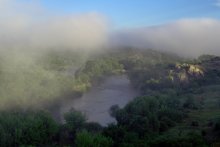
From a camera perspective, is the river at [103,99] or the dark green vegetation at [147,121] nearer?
the dark green vegetation at [147,121]

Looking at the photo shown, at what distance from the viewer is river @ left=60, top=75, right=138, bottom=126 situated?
61019mm

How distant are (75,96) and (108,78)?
2203 centimetres

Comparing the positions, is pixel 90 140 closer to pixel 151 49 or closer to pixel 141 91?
pixel 141 91

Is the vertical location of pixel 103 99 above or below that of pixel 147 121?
below

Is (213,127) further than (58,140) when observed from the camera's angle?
No

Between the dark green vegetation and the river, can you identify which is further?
the river

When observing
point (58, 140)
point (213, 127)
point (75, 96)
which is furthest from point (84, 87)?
point (213, 127)

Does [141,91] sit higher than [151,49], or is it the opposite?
[151,49]

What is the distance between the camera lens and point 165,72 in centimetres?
8338

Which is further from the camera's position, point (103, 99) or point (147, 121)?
point (103, 99)

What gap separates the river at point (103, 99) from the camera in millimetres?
61019

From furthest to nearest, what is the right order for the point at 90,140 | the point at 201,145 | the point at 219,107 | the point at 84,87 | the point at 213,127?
the point at 84,87
the point at 219,107
the point at 213,127
the point at 90,140
the point at 201,145

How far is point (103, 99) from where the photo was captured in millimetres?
76375

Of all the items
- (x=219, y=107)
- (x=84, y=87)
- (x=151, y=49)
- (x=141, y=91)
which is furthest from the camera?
(x=151, y=49)
